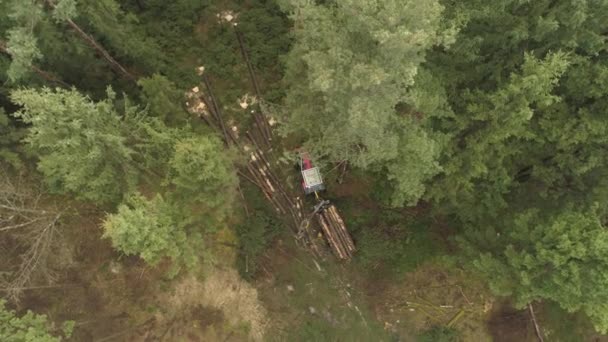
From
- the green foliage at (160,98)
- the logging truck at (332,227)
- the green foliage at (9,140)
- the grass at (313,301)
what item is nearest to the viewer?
the green foliage at (9,140)

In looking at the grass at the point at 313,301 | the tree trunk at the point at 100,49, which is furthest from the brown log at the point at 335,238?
the tree trunk at the point at 100,49

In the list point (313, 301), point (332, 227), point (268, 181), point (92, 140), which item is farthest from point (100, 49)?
point (313, 301)

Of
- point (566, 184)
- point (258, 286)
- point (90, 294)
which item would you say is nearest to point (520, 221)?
point (566, 184)

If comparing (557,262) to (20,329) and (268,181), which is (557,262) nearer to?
(268,181)

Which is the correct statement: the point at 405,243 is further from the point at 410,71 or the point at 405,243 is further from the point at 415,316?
the point at 410,71

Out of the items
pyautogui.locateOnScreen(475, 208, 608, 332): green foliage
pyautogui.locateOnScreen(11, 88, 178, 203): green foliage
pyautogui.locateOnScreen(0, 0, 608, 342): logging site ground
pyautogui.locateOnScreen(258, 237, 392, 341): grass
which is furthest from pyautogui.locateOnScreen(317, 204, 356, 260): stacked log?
pyautogui.locateOnScreen(11, 88, 178, 203): green foliage

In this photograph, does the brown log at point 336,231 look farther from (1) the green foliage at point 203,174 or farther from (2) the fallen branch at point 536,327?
(2) the fallen branch at point 536,327

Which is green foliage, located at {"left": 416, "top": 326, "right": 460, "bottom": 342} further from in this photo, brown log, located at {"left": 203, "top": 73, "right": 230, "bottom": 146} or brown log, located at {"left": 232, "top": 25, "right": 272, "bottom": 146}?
brown log, located at {"left": 203, "top": 73, "right": 230, "bottom": 146}
